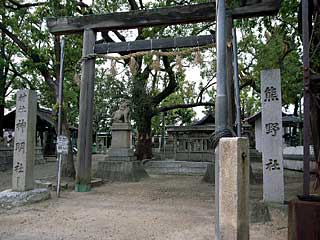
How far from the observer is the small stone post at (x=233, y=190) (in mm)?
2822

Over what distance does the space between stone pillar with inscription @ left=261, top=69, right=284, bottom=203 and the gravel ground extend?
16.6 inches

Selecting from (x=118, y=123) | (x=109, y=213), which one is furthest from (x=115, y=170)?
(x=109, y=213)

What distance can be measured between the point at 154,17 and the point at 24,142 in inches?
178

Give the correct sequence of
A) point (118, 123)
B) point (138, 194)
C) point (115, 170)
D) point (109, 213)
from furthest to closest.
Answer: point (118, 123) < point (115, 170) < point (138, 194) < point (109, 213)

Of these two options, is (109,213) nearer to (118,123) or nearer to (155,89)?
(118,123)

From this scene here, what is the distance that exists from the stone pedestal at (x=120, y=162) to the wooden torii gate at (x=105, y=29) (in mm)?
2897

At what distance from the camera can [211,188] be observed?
30.9 ft

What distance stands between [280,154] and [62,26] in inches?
259

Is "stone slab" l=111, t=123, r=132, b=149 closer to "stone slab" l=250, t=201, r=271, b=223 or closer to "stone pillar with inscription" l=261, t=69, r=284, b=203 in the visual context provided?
"stone pillar with inscription" l=261, t=69, r=284, b=203

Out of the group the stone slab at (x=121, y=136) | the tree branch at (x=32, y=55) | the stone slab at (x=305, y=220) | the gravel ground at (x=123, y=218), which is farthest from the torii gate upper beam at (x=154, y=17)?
the stone slab at (x=305, y=220)

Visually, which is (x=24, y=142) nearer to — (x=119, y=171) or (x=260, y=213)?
(x=119, y=171)

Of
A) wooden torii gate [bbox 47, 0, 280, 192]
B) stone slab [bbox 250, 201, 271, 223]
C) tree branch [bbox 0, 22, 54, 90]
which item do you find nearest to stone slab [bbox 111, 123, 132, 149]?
tree branch [bbox 0, 22, 54, 90]

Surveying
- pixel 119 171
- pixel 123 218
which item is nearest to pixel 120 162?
pixel 119 171

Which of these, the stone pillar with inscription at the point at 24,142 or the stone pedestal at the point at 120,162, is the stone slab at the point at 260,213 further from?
the stone pedestal at the point at 120,162
